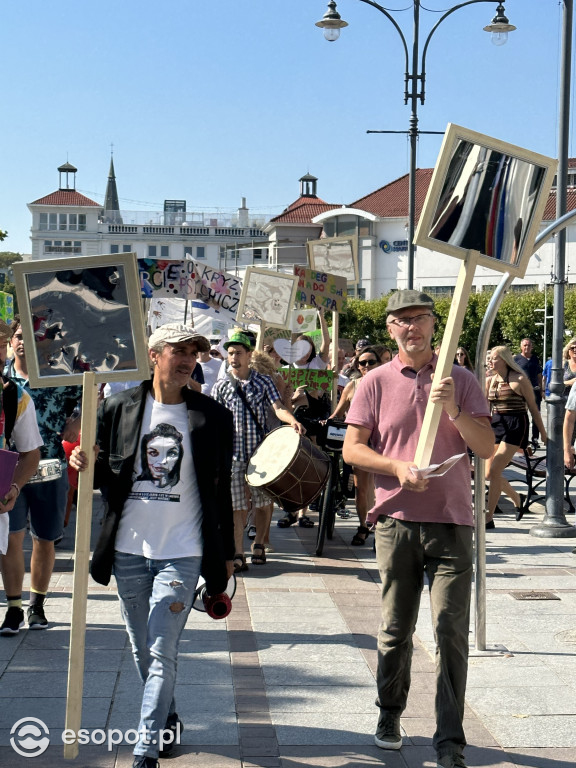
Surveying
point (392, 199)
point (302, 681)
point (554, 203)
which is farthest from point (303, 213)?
point (302, 681)

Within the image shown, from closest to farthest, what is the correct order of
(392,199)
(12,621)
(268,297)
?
1. (12,621)
2. (268,297)
3. (392,199)

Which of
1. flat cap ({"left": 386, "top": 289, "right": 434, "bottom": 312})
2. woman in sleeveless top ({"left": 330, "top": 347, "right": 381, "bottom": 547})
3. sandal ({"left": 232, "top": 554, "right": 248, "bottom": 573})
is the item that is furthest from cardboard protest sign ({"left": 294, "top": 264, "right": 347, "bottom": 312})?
flat cap ({"left": 386, "top": 289, "right": 434, "bottom": 312})

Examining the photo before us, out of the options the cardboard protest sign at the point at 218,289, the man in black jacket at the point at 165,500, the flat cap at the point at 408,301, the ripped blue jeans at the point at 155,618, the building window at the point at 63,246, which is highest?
the building window at the point at 63,246

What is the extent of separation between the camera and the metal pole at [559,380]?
10.7 meters

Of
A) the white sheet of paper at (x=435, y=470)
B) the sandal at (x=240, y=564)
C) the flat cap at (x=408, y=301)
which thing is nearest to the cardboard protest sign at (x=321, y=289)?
the sandal at (x=240, y=564)

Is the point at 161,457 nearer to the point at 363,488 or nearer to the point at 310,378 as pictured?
the point at 363,488

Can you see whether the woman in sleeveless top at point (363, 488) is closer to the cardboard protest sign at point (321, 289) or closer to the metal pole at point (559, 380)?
the metal pole at point (559, 380)

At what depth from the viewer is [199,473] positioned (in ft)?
15.1

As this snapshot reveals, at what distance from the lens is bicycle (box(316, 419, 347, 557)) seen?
9789 millimetres

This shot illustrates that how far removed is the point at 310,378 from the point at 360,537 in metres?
3.10

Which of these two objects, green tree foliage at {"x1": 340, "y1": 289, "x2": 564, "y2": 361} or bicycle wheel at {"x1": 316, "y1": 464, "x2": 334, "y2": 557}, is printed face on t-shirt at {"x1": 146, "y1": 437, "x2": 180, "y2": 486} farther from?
green tree foliage at {"x1": 340, "y1": 289, "x2": 564, "y2": 361}

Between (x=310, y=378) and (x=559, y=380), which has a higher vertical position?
(x=559, y=380)

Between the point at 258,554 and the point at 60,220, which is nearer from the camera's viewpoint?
the point at 258,554

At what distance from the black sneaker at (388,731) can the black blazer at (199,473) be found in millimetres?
962
